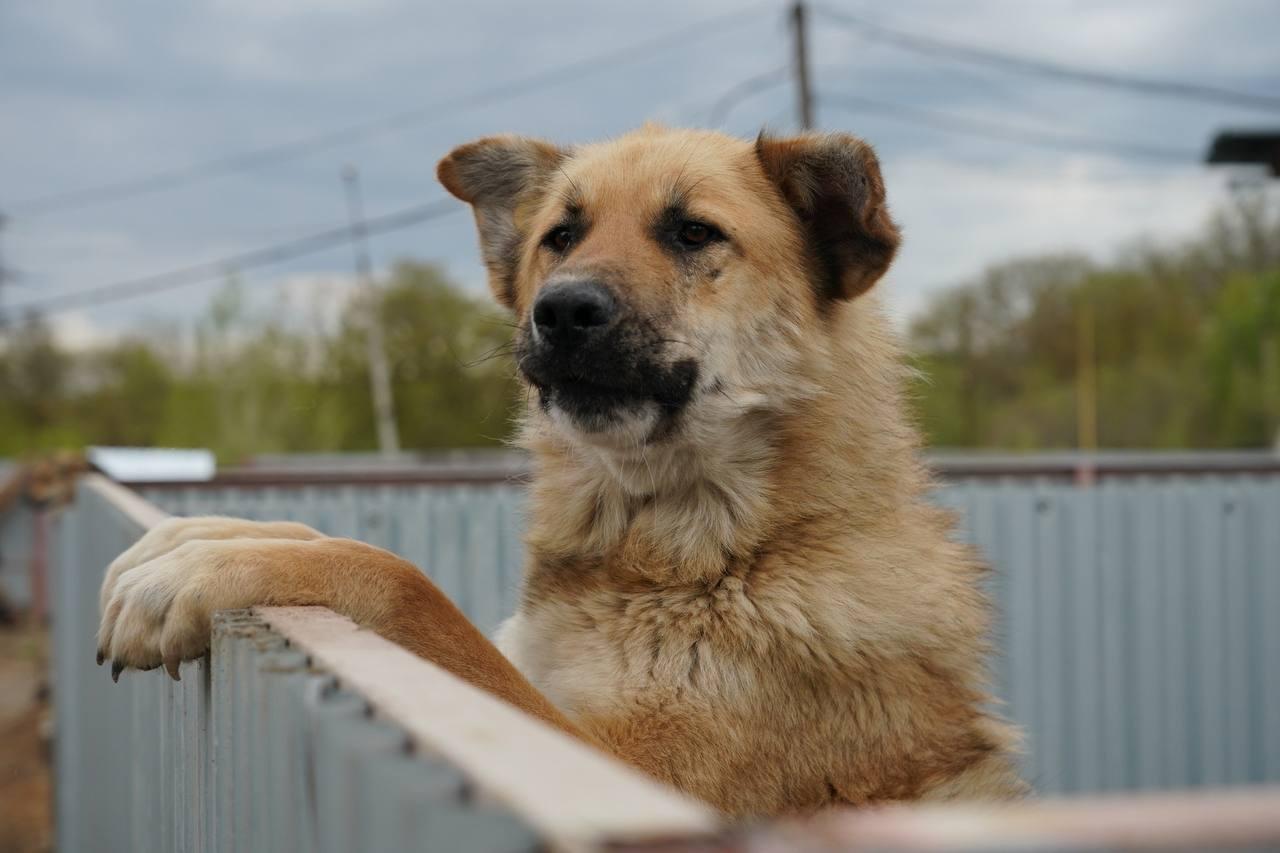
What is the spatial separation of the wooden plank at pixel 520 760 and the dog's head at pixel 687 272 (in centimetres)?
166

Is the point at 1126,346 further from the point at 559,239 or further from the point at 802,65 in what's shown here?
the point at 559,239

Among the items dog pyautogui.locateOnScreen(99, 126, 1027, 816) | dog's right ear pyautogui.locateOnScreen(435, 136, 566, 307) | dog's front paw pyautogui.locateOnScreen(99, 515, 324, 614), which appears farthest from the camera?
dog's right ear pyautogui.locateOnScreen(435, 136, 566, 307)

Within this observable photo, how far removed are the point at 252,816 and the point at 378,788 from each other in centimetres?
68

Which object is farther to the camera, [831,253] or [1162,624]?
[1162,624]

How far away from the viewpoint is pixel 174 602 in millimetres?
2037

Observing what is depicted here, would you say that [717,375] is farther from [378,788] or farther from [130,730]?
[378,788]

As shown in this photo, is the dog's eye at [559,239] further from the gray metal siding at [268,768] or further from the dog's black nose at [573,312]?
the gray metal siding at [268,768]

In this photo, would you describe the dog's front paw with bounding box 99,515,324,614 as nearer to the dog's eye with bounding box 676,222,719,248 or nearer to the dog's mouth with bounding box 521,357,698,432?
the dog's mouth with bounding box 521,357,698,432

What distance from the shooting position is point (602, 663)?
9.07ft

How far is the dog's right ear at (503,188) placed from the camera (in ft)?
13.0

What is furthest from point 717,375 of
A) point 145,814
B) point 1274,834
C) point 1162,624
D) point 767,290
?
point 1162,624

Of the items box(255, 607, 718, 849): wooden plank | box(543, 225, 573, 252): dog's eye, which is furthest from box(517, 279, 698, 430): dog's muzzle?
box(255, 607, 718, 849): wooden plank

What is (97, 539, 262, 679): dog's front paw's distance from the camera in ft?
6.67

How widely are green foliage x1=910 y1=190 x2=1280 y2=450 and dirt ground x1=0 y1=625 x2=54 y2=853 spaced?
26644mm
